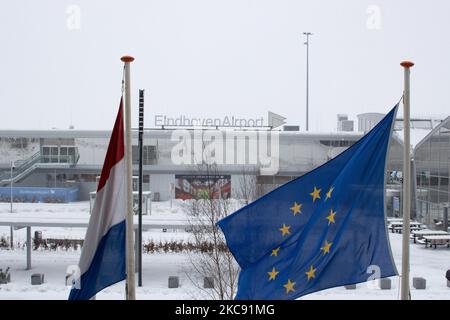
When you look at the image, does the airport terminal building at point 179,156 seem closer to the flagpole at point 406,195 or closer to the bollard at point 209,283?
the bollard at point 209,283

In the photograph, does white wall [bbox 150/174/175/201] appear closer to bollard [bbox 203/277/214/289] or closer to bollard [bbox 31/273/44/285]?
bollard [bbox 31/273/44/285]

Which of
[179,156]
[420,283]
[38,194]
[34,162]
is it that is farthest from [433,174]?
[34,162]

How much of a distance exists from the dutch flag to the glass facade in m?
24.5

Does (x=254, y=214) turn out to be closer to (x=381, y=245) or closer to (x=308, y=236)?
(x=308, y=236)

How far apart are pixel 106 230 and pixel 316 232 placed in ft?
8.48

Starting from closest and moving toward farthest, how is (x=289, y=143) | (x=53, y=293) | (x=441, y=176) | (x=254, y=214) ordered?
1. (x=254, y=214)
2. (x=53, y=293)
3. (x=441, y=176)
4. (x=289, y=143)

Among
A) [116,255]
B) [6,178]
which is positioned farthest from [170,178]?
[116,255]

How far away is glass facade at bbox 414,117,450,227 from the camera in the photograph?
2880cm

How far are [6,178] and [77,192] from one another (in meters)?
5.81

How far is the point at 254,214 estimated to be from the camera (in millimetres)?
6855

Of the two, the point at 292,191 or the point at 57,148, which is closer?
the point at 292,191

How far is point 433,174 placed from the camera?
30.3 metres

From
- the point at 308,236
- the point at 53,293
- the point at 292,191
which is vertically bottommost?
the point at 53,293
